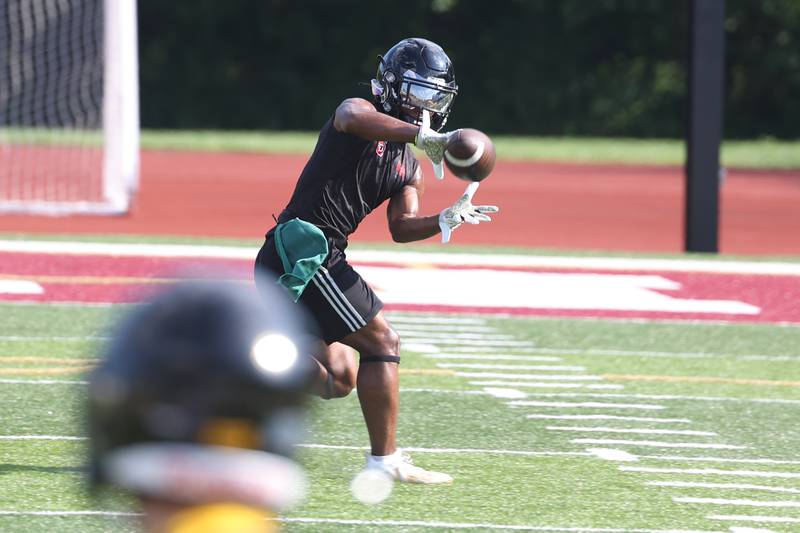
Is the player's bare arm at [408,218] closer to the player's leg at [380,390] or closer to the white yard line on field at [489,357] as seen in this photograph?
the player's leg at [380,390]

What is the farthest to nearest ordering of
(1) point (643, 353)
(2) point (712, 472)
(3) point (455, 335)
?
(3) point (455, 335) → (1) point (643, 353) → (2) point (712, 472)

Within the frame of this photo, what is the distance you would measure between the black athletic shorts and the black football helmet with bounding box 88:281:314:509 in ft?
12.8

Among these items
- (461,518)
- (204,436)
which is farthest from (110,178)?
(204,436)

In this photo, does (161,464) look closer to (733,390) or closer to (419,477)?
(419,477)

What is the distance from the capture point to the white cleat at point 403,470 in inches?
234

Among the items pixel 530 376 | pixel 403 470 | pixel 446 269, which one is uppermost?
pixel 403 470

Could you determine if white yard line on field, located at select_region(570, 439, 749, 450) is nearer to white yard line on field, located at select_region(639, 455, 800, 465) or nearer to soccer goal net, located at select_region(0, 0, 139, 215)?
white yard line on field, located at select_region(639, 455, 800, 465)

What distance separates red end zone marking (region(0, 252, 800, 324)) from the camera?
12078 millimetres

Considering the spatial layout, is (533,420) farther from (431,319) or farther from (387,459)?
(431,319)

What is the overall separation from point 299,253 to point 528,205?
17.1 meters

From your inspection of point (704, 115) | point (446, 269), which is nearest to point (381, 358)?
point (446, 269)

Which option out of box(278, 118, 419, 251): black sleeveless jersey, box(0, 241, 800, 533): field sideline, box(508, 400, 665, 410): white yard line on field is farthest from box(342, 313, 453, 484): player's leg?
box(508, 400, 665, 410): white yard line on field

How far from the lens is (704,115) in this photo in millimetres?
16078

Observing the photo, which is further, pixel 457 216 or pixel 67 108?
pixel 67 108
